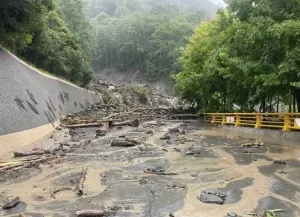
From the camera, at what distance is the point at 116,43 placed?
89.2 metres

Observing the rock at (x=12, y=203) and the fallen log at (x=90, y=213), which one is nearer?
the fallen log at (x=90, y=213)

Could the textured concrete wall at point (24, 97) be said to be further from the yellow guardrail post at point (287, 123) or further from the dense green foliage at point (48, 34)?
the yellow guardrail post at point (287, 123)

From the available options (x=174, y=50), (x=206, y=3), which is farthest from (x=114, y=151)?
(x=206, y=3)

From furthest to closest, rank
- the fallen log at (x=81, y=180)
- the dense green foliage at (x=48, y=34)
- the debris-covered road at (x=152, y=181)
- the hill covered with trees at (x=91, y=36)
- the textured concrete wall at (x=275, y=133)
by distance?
the hill covered with trees at (x=91, y=36), the dense green foliage at (x=48, y=34), the textured concrete wall at (x=275, y=133), the fallen log at (x=81, y=180), the debris-covered road at (x=152, y=181)

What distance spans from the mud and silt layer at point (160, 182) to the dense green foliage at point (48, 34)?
9.40m

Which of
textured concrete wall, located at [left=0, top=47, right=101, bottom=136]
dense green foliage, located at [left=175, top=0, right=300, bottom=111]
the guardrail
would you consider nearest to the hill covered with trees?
textured concrete wall, located at [left=0, top=47, right=101, bottom=136]

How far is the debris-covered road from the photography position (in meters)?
6.72

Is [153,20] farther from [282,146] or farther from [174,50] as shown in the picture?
[282,146]

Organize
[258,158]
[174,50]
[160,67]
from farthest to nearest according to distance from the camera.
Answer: [160,67] < [174,50] < [258,158]

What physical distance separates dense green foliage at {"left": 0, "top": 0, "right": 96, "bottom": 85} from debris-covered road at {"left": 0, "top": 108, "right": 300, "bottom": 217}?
7.85 meters

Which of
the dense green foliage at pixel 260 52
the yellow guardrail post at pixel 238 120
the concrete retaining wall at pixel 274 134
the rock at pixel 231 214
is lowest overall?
the rock at pixel 231 214

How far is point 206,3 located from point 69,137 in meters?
164

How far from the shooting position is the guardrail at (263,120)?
16.1 m

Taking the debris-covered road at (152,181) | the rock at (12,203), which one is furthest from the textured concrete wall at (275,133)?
the rock at (12,203)
